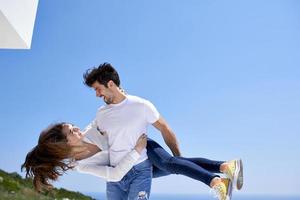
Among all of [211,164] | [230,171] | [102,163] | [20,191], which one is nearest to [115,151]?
[102,163]

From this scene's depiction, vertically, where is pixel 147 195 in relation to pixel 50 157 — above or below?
below

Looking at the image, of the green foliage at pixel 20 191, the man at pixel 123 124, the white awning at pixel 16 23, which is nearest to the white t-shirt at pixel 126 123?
the man at pixel 123 124

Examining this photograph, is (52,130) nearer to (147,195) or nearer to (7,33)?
(147,195)

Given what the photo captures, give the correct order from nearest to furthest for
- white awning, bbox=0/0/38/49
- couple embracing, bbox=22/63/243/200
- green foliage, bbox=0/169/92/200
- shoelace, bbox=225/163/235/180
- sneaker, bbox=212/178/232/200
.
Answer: sneaker, bbox=212/178/232/200
shoelace, bbox=225/163/235/180
couple embracing, bbox=22/63/243/200
white awning, bbox=0/0/38/49
green foliage, bbox=0/169/92/200

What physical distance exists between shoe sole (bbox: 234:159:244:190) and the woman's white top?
598mm

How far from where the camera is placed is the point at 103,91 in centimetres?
303

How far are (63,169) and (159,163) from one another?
591 millimetres

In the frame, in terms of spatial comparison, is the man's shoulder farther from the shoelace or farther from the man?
the shoelace

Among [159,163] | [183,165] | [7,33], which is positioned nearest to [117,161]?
[159,163]

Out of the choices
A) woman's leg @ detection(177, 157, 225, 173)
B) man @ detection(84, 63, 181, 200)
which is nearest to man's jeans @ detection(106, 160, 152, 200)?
man @ detection(84, 63, 181, 200)

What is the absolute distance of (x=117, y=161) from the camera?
300cm

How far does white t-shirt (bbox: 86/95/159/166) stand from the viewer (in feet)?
9.73

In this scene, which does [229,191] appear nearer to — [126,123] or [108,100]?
[126,123]

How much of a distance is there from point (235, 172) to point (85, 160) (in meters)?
0.95
